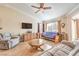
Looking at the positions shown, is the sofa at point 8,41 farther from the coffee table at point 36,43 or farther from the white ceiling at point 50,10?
the white ceiling at point 50,10

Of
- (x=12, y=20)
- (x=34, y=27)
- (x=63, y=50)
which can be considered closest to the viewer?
(x=63, y=50)

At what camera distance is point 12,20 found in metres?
2.12

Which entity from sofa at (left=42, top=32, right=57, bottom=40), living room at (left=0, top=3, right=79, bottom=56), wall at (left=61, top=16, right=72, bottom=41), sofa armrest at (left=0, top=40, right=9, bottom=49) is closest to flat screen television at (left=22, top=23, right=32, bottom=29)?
living room at (left=0, top=3, right=79, bottom=56)

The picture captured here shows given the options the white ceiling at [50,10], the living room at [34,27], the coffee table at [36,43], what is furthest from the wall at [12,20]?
the coffee table at [36,43]

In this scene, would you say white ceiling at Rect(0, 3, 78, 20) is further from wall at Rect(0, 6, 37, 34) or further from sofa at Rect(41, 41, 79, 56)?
sofa at Rect(41, 41, 79, 56)

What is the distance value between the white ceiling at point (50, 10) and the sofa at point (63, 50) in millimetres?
538

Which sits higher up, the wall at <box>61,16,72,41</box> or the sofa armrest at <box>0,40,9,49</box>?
the wall at <box>61,16,72,41</box>

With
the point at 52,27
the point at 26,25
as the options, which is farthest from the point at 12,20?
the point at 52,27

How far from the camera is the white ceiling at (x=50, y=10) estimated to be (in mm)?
1874

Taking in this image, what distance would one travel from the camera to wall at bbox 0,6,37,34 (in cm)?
203

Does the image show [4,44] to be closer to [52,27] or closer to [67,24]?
[52,27]

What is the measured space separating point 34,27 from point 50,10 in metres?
0.45

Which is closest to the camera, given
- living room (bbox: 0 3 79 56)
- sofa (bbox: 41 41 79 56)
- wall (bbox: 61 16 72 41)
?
sofa (bbox: 41 41 79 56)

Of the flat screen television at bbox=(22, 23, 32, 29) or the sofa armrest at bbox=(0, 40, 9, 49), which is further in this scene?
the flat screen television at bbox=(22, 23, 32, 29)
